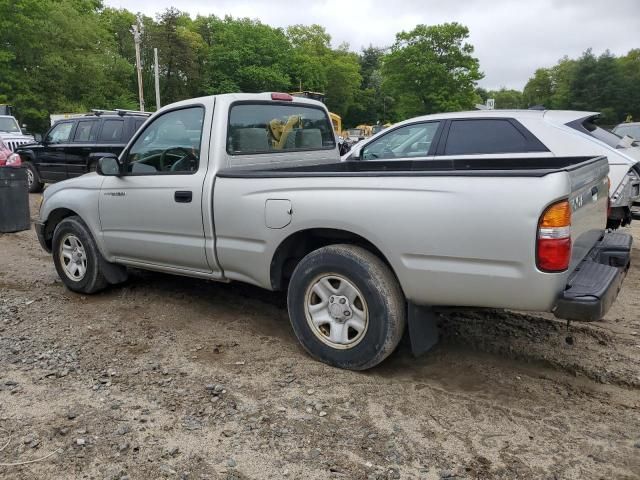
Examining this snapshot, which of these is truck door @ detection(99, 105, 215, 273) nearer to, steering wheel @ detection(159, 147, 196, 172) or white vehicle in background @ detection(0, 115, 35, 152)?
steering wheel @ detection(159, 147, 196, 172)

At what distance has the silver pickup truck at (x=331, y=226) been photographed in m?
2.97

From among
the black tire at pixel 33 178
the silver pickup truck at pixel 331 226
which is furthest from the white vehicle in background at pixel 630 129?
the black tire at pixel 33 178

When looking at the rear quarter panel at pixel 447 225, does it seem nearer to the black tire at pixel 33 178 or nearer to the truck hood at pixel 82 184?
the truck hood at pixel 82 184

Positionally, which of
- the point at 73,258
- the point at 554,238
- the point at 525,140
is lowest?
the point at 73,258

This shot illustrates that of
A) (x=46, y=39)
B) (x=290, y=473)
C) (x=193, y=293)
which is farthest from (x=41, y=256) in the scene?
(x=46, y=39)

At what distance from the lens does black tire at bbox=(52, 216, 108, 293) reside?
17.2 feet

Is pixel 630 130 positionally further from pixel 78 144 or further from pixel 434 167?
pixel 78 144

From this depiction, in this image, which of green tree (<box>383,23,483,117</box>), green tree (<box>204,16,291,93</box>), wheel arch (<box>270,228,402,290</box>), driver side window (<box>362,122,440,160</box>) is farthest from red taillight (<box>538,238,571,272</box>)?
green tree (<box>204,16,291,93</box>)

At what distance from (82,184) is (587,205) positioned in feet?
14.3

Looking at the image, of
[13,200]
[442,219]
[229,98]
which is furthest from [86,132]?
[442,219]

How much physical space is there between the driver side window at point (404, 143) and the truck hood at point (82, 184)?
342cm

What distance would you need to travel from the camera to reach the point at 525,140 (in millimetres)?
6176

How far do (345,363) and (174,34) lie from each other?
5714 centimetres

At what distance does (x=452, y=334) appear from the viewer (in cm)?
440
